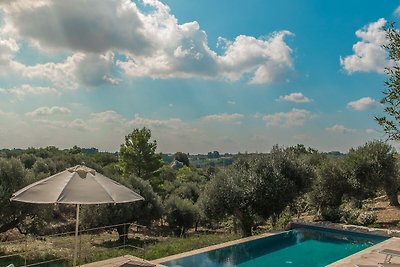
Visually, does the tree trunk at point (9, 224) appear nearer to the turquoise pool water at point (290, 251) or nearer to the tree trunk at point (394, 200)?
the turquoise pool water at point (290, 251)

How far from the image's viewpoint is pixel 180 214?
99.9ft

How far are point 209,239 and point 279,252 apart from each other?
3.45 m

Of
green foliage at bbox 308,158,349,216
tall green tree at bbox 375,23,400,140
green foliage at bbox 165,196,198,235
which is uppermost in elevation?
tall green tree at bbox 375,23,400,140

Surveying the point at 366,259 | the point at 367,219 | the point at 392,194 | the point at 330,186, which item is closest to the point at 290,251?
the point at 366,259

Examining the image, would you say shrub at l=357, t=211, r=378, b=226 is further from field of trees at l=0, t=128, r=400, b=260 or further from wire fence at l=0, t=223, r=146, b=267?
wire fence at l=0, t=223, r=146, b=267

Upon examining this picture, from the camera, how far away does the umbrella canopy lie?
7914mm

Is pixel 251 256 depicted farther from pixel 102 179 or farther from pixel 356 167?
pixel 356 167

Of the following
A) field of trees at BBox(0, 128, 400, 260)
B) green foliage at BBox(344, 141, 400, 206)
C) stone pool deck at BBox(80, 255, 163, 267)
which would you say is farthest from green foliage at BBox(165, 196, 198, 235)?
stone pool deck at BBox(80, 255, 163, 267)

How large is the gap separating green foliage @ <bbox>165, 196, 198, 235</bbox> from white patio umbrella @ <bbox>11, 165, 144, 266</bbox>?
2187 cm

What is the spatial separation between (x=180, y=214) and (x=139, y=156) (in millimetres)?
16213

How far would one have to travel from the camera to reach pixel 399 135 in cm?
874

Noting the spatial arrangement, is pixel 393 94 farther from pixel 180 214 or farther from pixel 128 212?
pixel 180 214

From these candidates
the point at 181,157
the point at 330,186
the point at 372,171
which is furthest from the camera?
the point at 181,157

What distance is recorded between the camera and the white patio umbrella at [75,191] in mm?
7906
